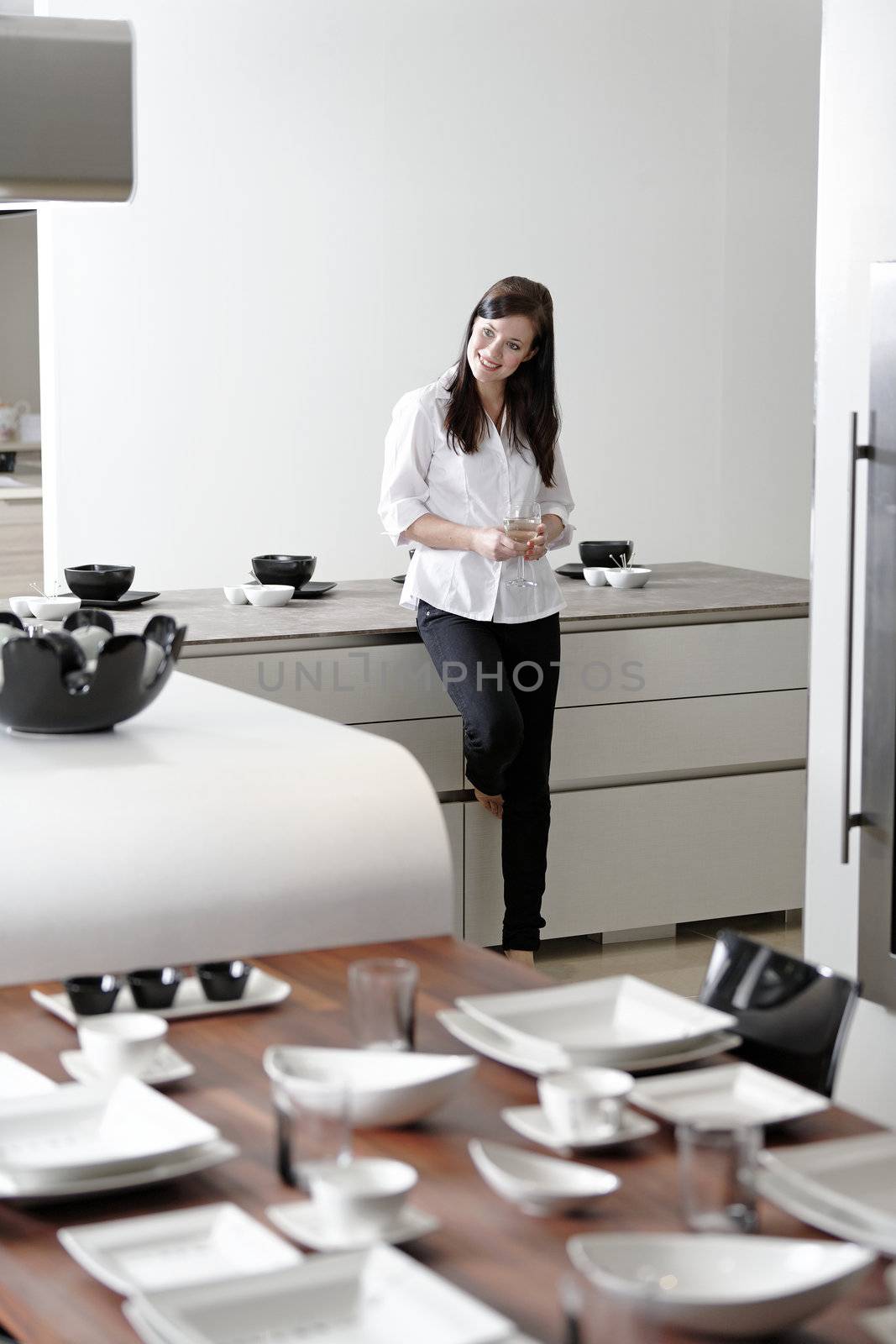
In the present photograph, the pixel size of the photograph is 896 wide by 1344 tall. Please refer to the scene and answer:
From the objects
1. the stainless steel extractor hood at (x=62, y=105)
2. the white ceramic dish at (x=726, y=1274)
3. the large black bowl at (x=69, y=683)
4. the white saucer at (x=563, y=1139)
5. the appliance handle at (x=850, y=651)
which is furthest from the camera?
the appliance handle at (x=850, y=651)

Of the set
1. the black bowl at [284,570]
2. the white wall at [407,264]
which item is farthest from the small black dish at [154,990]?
the white wall at [407,264]

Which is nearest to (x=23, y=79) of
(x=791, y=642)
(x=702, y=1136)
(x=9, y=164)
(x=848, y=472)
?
(x=9, y=164)

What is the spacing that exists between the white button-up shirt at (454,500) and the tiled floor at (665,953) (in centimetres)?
92

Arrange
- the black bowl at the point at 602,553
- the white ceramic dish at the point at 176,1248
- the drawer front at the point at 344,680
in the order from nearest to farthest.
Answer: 1. the white ceramic dish at the point at 176,1248
2. the drawer front at the point at 344,680
3. the black bowl at the point at 602,553

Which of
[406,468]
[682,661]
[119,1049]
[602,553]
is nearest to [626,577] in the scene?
[602,553]

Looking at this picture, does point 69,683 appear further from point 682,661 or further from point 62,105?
point 682,661

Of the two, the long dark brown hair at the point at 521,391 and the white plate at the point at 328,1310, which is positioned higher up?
the long dark brown hair at the point at 521,391

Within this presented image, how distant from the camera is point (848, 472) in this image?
3.09 meters

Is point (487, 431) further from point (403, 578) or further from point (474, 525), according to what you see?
point (403, 578)

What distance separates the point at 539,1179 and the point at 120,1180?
32 cm

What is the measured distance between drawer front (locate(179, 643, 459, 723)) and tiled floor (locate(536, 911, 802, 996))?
2.31 ft

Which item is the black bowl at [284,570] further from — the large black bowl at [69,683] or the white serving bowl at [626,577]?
the large black bowl at [69,683]

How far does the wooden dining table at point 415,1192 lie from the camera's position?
3.91 ft

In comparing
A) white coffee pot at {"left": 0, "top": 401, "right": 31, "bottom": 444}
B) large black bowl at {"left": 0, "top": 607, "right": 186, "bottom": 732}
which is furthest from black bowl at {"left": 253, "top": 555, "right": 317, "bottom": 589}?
white coffee pot at {"left": 0, "top": 401, "right": 31, "bottom": 444}
